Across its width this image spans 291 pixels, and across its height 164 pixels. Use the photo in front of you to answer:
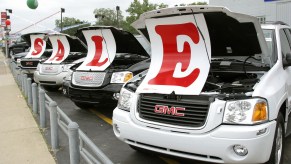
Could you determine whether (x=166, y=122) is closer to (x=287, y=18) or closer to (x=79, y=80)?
(x=79, y=80)

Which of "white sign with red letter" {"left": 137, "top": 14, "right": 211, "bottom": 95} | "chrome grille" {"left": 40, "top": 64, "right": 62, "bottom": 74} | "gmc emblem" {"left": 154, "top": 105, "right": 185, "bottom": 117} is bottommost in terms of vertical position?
"gmc emblem" {"left": 154, "top": 105, "right": 185, "bottom": 117}

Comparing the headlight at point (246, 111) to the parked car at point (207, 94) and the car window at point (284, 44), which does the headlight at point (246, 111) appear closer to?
the parked car at point (207, 94)

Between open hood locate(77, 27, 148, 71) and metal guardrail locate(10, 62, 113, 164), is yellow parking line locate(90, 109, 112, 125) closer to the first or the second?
open hood locate(77, 27, 148, 71)

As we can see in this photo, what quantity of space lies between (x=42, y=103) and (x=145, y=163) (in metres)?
2.48

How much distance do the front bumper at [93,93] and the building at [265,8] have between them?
535 inches

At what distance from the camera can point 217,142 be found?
10.9 ft

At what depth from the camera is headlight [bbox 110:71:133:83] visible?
637 cm

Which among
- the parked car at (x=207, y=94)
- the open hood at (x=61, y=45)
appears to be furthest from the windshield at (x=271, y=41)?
the open hood at (x=61, y=45)

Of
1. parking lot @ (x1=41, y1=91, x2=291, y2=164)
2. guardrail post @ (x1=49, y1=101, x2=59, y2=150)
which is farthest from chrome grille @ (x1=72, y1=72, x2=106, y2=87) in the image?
guardrail post @ (x1=49, y1=101, x2=59, y2=150)

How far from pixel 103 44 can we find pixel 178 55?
3.44 meters

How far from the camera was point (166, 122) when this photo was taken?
3.70m

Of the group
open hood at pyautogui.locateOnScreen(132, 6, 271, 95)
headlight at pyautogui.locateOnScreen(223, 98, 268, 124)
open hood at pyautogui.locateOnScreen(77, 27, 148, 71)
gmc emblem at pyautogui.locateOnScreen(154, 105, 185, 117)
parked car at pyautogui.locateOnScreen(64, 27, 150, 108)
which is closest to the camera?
headlight at pyautogui.locateOnScreen(223, 98, 268, 124)

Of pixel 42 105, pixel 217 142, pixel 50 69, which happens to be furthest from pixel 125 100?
pixel 50 69

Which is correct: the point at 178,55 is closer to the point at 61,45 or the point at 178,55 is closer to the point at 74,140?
the point at 74,140
